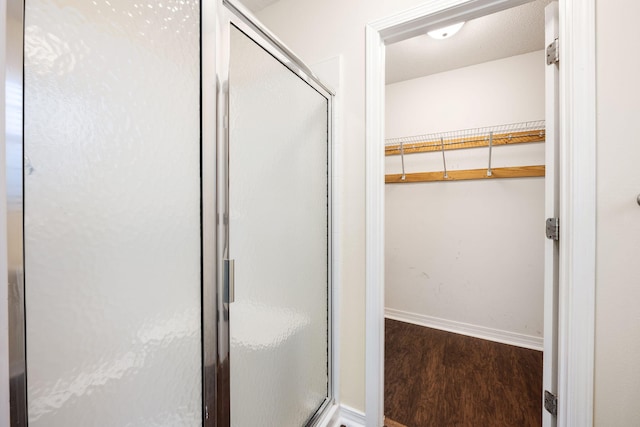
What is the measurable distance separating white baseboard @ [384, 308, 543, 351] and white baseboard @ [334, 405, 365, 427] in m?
1.44

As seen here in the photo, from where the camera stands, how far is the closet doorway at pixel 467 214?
1795 mm

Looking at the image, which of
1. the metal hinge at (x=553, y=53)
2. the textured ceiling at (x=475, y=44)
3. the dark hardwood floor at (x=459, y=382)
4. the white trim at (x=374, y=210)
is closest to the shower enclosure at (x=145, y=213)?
the white trim at (x=374, y=210)

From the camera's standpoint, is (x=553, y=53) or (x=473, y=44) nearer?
(x=553, y=53)

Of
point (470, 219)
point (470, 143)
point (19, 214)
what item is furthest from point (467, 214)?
point (19, 214)

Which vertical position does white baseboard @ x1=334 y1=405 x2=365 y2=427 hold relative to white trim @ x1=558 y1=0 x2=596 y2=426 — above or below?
below

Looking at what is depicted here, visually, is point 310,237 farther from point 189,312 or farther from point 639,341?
point 639,341

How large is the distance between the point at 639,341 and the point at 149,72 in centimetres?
167

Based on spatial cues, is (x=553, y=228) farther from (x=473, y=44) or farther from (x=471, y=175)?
(x=473, y=44)

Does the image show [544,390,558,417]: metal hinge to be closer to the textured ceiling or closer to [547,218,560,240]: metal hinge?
[547,218,560,240]: metal hinge

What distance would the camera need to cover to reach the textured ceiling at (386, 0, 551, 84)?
1751mm

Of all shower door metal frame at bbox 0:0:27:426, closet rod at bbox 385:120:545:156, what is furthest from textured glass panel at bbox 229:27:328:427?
closet rod at bbox 385:120:545:156

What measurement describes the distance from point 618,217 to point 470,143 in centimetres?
156

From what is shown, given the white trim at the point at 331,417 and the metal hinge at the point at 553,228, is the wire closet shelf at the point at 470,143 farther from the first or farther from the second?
the white trim at the point at 331,417

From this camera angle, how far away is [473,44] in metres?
2.04
